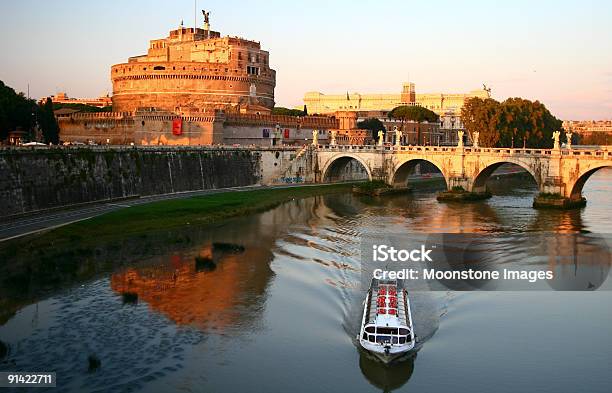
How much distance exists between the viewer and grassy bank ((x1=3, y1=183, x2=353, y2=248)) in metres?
36.0

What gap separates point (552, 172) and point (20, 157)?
35432mm

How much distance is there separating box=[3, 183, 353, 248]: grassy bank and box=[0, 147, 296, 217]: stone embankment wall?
3.38 meters

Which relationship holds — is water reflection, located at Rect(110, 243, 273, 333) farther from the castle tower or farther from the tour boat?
the castle tower

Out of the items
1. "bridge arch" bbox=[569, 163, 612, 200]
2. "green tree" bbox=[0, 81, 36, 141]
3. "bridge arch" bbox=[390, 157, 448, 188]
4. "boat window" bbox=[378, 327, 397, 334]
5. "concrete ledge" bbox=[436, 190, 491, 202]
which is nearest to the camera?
"boat window" bbox=[378, 327, 397, 334]

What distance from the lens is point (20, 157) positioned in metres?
41.5

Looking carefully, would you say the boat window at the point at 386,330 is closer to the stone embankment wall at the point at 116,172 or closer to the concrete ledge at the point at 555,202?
the stone embankment wall at the point at 116,172

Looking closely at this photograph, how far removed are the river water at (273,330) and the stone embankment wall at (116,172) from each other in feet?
30.5

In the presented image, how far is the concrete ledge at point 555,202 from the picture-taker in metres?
49.7

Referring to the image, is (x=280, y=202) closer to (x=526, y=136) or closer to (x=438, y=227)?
(x=438, y=227)

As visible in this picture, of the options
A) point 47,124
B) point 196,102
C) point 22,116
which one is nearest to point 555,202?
point 22,116

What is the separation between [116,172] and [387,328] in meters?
32.8

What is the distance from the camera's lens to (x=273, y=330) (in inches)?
916

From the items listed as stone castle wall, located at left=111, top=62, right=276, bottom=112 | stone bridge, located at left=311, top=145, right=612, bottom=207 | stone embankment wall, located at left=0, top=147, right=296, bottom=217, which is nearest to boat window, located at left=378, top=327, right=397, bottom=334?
stone embankment wall, located at left=0, top=147, right=296, bottom=217

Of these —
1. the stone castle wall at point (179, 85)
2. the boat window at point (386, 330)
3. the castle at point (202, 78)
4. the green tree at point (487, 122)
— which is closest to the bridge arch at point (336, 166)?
the green tree at point (487, 122)
